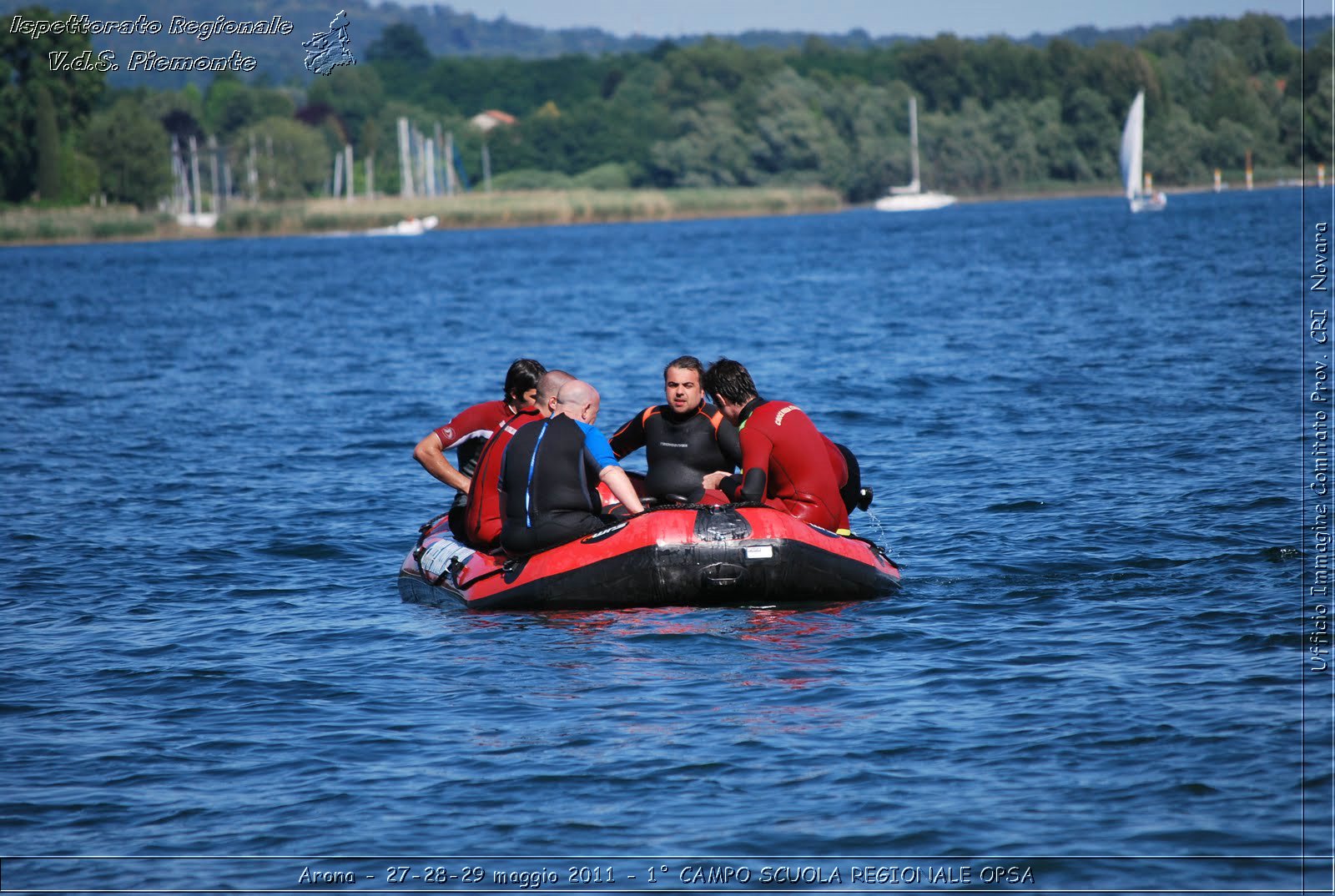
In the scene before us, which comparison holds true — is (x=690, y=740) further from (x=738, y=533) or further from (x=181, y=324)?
(x=181, y=324)

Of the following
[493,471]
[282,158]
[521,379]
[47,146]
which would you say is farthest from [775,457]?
[282,158]

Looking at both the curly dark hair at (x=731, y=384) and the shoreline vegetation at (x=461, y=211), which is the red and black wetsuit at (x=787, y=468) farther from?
the shoreline vegetation at (x=461, y=211)

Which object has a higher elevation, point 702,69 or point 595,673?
point 702,69

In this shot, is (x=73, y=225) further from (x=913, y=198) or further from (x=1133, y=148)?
(x=913, y=198)

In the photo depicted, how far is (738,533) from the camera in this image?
9695 millimetres

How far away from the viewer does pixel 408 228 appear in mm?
106688

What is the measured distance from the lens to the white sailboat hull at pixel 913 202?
13050 cm

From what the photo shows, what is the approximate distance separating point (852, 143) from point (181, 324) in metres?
105

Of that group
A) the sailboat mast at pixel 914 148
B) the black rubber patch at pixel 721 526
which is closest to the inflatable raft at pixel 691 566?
the black rubber patch at pixel 721 526

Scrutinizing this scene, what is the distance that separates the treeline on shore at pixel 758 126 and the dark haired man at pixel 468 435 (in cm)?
9332

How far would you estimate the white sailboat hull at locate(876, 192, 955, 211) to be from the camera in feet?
428

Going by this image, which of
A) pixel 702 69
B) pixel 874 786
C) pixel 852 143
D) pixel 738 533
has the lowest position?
pixel 874 786

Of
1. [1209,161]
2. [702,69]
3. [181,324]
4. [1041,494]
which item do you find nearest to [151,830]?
[1041,494]

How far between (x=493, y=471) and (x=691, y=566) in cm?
160
